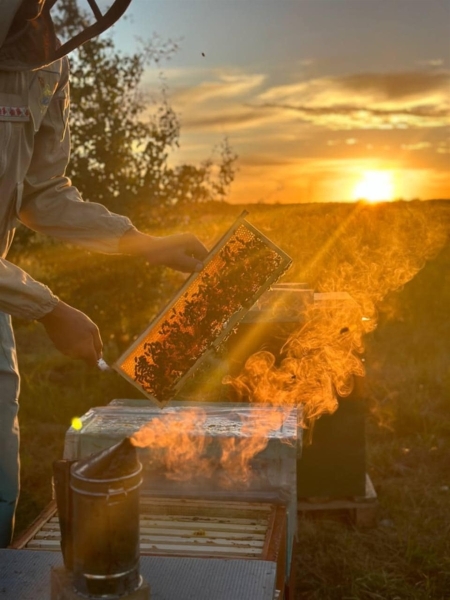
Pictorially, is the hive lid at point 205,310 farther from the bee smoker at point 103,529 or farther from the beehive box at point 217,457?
the bee smoker at point 103,529

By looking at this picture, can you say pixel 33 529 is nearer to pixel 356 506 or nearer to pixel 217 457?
pixel 217 457

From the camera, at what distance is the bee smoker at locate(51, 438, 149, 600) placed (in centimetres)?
159

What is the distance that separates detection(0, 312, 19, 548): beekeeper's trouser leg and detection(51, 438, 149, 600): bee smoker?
1.22m

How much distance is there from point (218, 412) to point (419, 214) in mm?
8072

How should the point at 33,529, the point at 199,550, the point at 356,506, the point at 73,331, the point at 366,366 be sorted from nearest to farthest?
1. the point at 199,550
2. the point at 33,529
3. the point at 73,331
4. the point at 356,506
5. the point at 366,366

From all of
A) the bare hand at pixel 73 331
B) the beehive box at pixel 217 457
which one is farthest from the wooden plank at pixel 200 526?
the bare hand at pixel 73 331

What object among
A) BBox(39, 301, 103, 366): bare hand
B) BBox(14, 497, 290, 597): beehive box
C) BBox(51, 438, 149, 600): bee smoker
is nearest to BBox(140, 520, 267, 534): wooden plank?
BBox(14, 497, 290, 597): beehive box

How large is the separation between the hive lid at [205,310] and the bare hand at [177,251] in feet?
0.16

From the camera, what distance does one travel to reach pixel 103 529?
159 centimetres

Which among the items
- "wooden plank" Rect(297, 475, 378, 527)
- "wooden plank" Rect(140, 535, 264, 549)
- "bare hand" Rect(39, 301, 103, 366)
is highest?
"bare hand" Rect(39, 301, 103, 366)

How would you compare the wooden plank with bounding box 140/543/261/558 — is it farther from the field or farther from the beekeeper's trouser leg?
the field

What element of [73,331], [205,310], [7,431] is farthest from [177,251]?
[7,431]

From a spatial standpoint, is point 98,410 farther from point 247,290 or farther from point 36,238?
point 36,238

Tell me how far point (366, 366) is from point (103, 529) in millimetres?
5593
